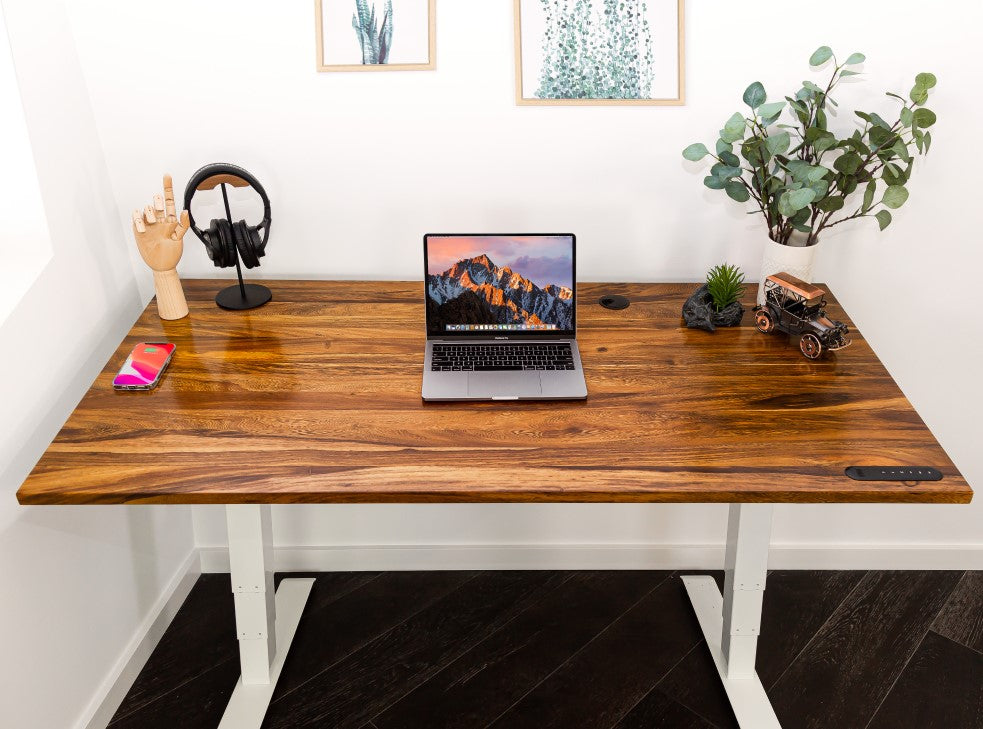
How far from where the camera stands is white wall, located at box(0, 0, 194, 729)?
1.80 meters

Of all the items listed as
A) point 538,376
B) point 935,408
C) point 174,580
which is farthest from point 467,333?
point 935,408

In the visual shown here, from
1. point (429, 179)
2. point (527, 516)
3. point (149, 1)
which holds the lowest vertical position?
point (527, 516)

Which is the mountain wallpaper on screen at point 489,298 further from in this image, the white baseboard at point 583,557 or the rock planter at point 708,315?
the white baseboard at point 583,557

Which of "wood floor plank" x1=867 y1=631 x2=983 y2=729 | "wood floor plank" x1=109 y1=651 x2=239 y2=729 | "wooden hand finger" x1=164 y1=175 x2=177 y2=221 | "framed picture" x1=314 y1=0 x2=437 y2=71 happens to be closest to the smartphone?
"wooden hand finger" x1=164 y1=175 x2=177 y2=221

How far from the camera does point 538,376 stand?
1.86 metres

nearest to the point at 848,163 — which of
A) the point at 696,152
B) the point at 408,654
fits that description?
the point at 696,152

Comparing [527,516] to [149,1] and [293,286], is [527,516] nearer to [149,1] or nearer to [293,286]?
[293,286]

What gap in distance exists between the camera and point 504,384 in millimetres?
1835

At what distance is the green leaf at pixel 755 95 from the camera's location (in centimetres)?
196

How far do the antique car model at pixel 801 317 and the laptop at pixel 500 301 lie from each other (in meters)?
0.42

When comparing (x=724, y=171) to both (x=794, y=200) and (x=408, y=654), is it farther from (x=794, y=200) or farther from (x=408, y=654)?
(x=408, y=654)

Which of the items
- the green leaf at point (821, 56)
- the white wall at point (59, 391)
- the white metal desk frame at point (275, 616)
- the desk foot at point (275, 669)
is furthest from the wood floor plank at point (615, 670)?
the green leaf at point (821, 56)

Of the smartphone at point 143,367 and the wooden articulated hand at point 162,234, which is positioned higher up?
the wooden articulated hand at point 162,234

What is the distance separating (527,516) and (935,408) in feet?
3.66
